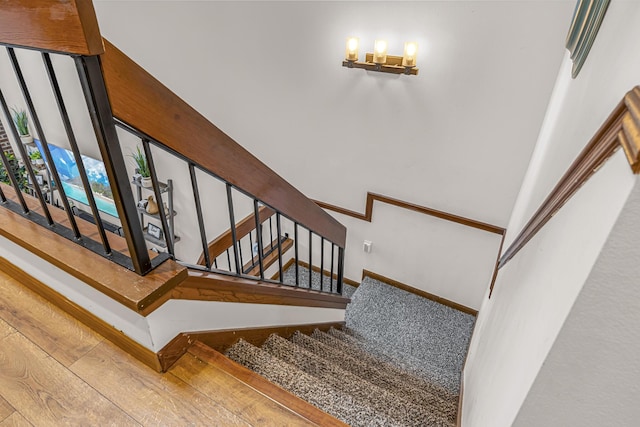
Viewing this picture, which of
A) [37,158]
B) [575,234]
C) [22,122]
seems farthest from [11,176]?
[37,158]

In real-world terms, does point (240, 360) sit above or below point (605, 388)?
below

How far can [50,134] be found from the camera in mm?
5539

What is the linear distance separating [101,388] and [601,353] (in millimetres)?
1258

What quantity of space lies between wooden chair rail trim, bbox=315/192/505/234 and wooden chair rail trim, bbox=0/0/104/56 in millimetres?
2895

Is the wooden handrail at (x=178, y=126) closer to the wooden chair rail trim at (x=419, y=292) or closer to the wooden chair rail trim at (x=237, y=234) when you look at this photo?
the wooden chair rail trim at (x=237, y=234)

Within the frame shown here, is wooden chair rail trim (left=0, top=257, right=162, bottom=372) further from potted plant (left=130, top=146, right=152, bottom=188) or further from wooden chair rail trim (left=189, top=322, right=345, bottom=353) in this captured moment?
potted plant (left=130, top=146, right=152, bottom=188)

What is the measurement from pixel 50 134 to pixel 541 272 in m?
6.70

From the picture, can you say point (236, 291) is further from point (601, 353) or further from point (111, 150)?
point (601, 353)

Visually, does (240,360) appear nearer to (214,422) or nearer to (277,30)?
(214,422)

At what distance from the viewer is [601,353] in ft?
1.74

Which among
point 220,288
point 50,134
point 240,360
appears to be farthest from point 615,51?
point 50,134

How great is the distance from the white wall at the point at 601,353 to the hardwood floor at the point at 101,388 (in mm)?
737

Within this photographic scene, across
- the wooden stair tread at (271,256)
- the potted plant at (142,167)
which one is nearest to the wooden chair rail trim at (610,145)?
the wooden stair tread at (271,256)

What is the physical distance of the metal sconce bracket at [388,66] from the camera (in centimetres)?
273
